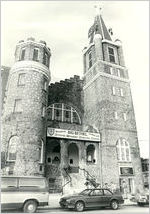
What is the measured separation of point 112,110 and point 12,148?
14353 millimetres

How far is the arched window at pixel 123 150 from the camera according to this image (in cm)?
2698

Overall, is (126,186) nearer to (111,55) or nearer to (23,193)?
(23,193)

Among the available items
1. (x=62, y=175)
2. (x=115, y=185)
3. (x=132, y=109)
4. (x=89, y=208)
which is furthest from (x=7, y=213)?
(x=132, y=109)

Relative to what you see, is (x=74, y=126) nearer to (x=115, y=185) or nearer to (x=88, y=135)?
(x=88, y=135)

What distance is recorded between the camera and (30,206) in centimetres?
A: 1338

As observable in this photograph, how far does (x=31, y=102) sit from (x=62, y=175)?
9309 mm

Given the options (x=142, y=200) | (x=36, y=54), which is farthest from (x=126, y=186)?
(x=36, y=54)

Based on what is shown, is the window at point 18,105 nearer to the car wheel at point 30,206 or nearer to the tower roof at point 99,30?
the car wheel at point 30,206

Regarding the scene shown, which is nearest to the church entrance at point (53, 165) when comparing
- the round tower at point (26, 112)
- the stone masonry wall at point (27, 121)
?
the round tower at point (26, 112)

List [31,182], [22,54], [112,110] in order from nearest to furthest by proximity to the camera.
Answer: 1. [31,182]
2. [22,54]
3. [112,110]

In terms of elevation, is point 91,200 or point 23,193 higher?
point 23,193

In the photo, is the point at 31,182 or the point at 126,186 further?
the point at 126,186

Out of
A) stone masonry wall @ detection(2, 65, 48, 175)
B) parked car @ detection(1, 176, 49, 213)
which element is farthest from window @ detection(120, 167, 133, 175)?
parked car @ detection(1, 176, 49, 213)

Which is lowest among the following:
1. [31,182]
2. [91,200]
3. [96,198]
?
Result: [91,200]
